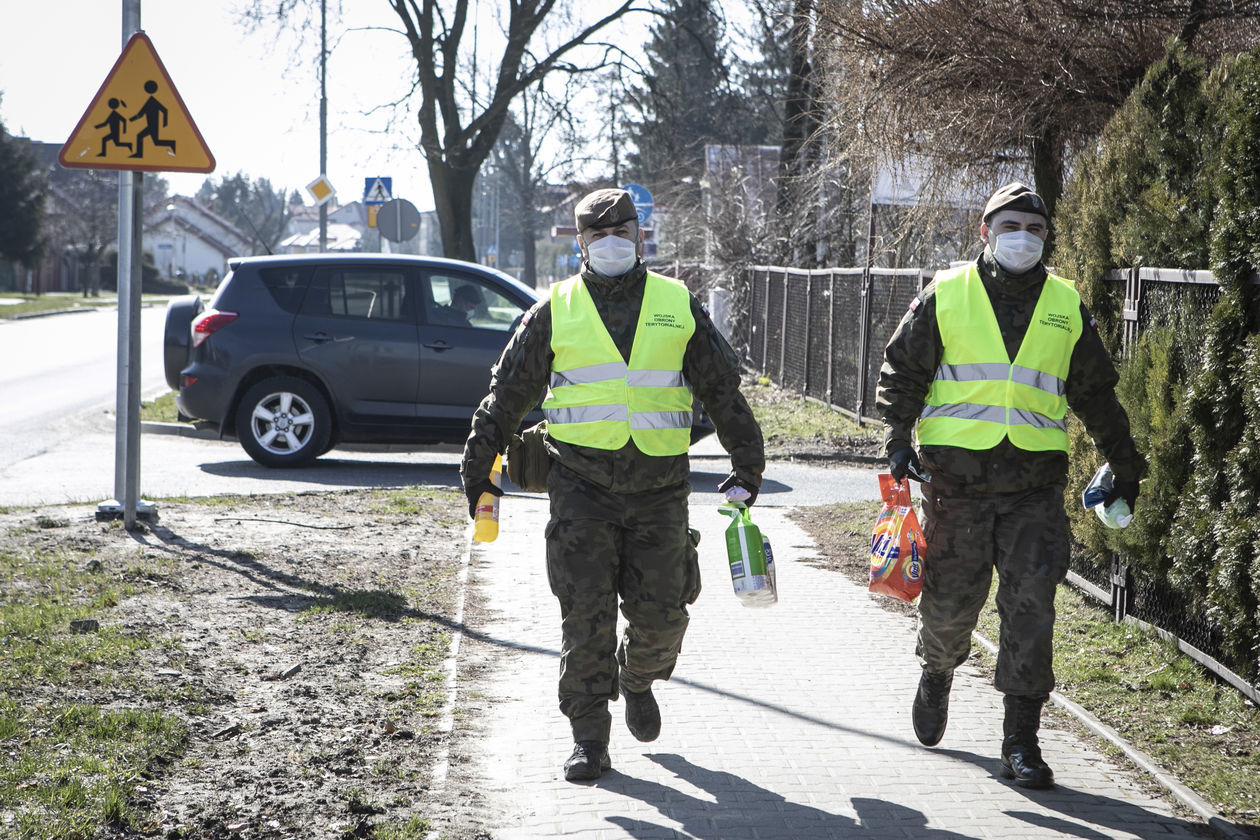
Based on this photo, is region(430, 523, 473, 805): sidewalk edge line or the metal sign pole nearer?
region(430, 523, 473, 805): sidewalk edge line

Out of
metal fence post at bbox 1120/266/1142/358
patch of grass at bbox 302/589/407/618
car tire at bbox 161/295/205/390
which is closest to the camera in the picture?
metal fence post at bbox 1120/266/1142/358

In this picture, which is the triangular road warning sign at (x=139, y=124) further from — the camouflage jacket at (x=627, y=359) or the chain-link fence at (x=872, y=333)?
the chain-link fence at (x=872, y=333)

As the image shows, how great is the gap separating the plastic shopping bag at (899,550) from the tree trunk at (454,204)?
22851mm

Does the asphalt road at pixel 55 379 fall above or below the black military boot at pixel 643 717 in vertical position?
above

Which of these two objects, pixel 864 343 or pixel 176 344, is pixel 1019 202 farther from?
pixel 864 343

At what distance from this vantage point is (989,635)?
6.64 m

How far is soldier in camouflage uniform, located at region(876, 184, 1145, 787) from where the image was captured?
Result: 14.8 feet

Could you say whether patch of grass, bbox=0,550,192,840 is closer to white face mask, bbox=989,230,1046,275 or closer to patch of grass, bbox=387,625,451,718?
patch of grass, bbox=387,625,451,718

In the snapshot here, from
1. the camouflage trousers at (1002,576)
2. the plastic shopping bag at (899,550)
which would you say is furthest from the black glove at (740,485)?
the camouflage trousers at (1002,576)

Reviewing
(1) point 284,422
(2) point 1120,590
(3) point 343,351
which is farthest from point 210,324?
(2) point 1120,590

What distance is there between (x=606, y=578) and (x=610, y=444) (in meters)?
0.45

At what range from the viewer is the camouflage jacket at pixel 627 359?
178 inches

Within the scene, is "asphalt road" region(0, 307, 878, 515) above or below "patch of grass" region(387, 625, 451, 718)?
above

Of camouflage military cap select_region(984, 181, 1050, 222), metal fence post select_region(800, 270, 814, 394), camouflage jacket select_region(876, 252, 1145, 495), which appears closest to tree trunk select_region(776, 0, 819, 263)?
metal fence post select_region(800, 270, 814, 394)
